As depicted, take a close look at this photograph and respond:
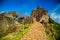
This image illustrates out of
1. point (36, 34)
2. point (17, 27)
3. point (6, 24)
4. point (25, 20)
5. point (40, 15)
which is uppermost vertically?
point (40, 15)

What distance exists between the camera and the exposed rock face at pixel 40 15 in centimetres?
1284

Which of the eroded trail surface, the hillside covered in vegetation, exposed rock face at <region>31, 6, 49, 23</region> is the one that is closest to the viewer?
the eroded trail surface

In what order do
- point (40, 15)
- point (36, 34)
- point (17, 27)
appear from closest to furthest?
1. point (36, 34)
2. point (17, 27)
3. point (40, 15)

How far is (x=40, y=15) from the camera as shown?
46.3 ft

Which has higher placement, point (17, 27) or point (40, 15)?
point (40, 15)

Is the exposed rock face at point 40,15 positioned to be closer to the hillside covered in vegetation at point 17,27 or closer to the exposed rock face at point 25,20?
the hillside covered in vegetation at point 17,27

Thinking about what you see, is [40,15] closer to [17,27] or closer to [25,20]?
[25,20]

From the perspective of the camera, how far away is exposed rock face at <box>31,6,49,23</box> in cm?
1284

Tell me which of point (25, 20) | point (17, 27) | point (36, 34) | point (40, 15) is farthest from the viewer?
point (40, 15)

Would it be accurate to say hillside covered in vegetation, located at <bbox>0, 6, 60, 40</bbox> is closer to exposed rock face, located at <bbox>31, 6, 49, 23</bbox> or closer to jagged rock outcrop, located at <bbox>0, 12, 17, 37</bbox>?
jagged rock outcrop, located at <bbox>0, 12, 17, 37</bbox>

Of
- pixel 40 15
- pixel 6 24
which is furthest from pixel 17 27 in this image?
pixel 40 15

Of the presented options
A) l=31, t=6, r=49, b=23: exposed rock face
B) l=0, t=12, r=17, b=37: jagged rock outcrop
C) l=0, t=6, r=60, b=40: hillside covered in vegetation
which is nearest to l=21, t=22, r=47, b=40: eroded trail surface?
l=0, t=6, r=60, b=40: hillside covered in vegetation

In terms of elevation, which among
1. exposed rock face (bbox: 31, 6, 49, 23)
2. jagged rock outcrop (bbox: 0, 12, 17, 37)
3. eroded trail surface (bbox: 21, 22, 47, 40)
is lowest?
eroded trail surface (bbox: 21, 22, 47, 40)

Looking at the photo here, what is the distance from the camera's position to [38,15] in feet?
47.4
